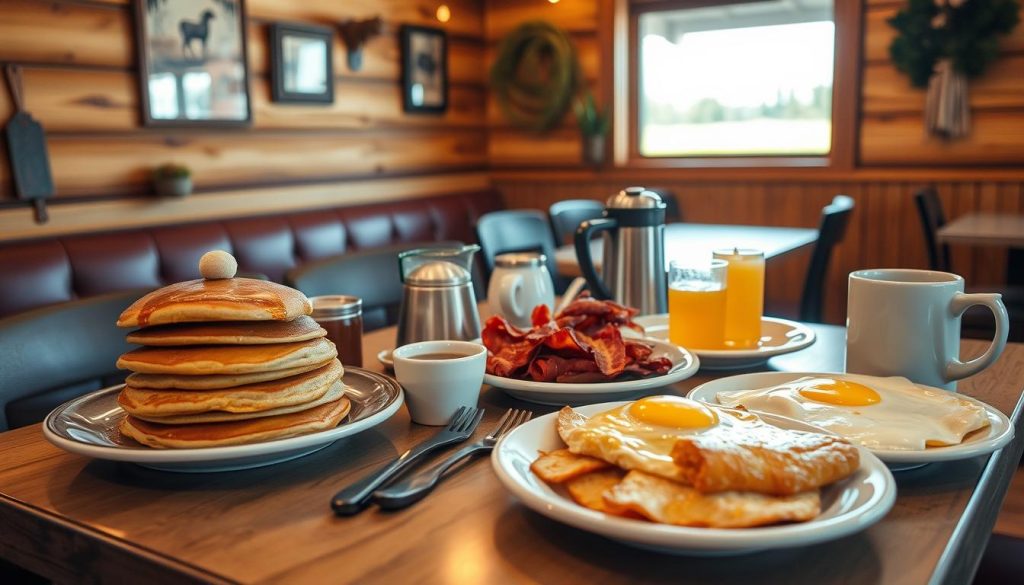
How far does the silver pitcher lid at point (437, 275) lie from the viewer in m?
1.23

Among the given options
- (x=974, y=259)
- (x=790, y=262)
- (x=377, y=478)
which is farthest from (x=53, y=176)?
(x=974, y=259)

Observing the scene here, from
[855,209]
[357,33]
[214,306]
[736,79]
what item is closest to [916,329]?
[214,306]

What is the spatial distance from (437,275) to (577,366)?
0.30m

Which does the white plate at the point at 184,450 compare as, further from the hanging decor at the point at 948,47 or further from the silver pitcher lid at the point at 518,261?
the hanging decor at the point at 948,47

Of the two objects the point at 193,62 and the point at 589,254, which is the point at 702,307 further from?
the point at 193,62

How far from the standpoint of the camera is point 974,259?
3789 millimetres

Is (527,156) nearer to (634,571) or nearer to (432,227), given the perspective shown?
(432,227)

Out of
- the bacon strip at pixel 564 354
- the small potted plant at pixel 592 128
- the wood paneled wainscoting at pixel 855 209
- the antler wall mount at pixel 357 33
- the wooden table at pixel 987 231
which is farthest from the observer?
the small potted plant at pixel 592 128

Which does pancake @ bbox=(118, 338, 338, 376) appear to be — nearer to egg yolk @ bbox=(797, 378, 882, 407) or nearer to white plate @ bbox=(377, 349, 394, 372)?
white plate @ bbox=(377, 349, 394, 372)

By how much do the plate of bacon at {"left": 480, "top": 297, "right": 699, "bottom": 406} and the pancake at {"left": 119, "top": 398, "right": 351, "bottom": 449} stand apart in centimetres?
26

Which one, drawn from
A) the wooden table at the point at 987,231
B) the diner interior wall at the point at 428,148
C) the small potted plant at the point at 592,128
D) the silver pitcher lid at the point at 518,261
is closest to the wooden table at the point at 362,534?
the silver pitcher lid at the point at 518,261

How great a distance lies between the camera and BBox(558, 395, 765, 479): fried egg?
0.70 m

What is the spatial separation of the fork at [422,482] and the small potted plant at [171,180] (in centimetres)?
259

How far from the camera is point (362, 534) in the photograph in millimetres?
695
